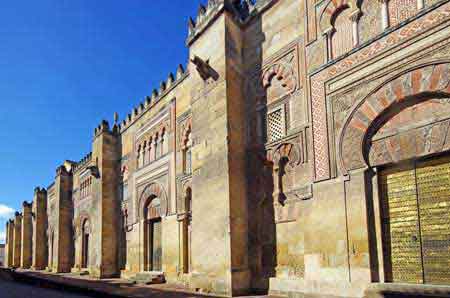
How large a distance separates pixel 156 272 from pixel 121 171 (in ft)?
15.1

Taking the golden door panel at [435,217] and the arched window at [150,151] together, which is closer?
the golden door panel at [435,217]

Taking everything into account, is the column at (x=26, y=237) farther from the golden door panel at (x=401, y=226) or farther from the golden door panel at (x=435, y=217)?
the golden door panel at (x=435, y=217)

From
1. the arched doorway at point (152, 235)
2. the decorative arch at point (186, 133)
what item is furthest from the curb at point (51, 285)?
the decorative arch at point (186, 133)

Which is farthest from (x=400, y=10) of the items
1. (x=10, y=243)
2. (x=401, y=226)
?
(x=10, y=243)

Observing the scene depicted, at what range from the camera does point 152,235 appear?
1249 cm

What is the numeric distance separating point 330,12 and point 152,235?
826 centimetres

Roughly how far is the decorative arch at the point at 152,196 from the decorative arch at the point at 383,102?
20.6 ft

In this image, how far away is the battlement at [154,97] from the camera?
461 inches

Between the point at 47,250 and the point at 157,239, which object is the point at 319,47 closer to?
the point at 157,239

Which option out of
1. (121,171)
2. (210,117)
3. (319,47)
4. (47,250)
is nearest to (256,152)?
(210,117)

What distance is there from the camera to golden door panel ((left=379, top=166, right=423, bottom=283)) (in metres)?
5.47

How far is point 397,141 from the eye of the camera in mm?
5730

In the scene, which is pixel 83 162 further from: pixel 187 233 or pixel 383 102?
pixel 383 102

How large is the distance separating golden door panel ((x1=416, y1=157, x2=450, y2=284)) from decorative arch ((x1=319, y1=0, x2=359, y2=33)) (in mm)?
2792
